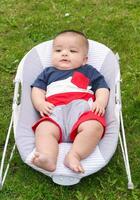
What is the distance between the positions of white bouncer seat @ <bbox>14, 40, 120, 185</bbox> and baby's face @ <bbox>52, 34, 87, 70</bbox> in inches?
9.0

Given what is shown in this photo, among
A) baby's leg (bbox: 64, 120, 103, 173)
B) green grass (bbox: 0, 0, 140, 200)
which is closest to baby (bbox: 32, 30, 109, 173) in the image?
baby's leg (bbox: 64, 120, 103, 173)

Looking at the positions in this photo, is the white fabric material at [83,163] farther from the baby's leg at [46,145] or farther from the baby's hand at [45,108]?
the baby's hand at [45,108]

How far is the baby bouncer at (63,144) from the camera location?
3.75 meters

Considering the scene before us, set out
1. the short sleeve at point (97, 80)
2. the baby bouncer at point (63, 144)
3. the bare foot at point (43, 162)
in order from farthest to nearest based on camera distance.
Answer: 1. the short sleeve at point (97, 80)
2. the baby bouncer at point (63, 144)
3. the bare foot at point (43, 162)

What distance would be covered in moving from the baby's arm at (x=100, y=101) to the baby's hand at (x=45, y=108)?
33 cm

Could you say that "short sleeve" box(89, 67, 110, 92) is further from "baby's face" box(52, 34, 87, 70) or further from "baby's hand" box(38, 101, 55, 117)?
"baby's hand" box(38, 101, 55, 117)

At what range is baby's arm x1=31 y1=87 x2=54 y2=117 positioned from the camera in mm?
4128

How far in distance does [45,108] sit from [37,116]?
0.14 m

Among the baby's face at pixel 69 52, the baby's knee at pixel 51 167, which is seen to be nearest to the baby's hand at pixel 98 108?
the baby's face at pixel 69 52

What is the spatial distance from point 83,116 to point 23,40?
191cm

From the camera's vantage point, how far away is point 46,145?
3799 mm

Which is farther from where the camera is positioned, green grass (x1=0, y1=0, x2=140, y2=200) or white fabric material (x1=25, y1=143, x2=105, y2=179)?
green grass (x1=0, y1=0, x2=140, y2=200)

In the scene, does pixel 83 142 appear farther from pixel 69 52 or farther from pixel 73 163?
pixel 69 52

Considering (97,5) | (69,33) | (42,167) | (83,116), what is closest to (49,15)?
(97,5)
